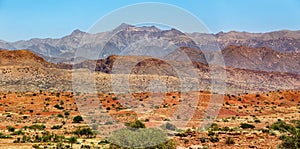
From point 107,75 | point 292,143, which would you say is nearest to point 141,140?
point 292,143

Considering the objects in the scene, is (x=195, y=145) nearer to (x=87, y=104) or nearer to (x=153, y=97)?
(x=87, y=104)

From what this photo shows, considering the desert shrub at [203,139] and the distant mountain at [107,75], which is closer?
the desert shrub at [203,139]

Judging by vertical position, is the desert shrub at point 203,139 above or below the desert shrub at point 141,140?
below

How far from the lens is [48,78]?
358 ft

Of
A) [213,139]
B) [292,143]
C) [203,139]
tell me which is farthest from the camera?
[213,139]

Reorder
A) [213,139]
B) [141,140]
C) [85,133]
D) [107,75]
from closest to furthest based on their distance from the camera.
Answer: [141,140] → [213,139] → [85,133] → [107,75]

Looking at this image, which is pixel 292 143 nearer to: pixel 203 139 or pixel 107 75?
pixel 203 139

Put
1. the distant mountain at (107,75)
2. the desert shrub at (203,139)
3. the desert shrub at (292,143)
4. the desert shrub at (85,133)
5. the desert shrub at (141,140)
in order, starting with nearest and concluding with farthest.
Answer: the desert shrub at (141,140)
the desert shrub at (292,143)
the desert shrub at (203,139)
the desert shrub at (85,133)
the distant mountain at (107,75)

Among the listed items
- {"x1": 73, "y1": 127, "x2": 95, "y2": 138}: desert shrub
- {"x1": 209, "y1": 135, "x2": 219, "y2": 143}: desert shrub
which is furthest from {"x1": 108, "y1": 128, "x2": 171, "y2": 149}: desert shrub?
{"x1": 73, "y1": 127, "x2": 95, "y2": 138}: desert shrub

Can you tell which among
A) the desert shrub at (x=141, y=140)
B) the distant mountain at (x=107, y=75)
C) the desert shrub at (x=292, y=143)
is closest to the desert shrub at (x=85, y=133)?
the desert shrub at (x=141, y=140)

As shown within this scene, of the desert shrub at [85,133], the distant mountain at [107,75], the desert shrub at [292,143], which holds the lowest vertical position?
the desert shrub at [85,133]

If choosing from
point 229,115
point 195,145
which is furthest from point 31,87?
point 195,145

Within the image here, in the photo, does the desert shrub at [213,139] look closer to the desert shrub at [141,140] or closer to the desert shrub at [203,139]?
the desert shrub at [203,139]

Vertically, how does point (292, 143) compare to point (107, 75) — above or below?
below
